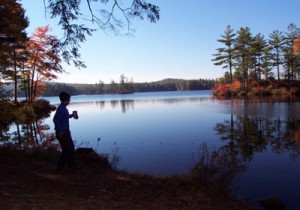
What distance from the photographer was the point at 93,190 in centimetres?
596

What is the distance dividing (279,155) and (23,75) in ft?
104

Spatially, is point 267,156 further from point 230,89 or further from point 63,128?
point 230,89

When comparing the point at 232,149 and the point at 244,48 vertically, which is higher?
the point at 244,48

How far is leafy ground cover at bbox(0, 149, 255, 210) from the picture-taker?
5184 mm

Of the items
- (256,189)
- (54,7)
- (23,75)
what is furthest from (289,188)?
(23,75)

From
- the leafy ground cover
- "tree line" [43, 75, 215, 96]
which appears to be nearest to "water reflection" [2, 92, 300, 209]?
the leafy ground cover

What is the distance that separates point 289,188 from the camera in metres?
7.57

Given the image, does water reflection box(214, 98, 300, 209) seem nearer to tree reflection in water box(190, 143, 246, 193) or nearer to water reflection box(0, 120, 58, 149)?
tree reflection in water box(190, 143, 246, 193)

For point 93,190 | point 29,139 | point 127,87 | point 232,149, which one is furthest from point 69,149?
point 127,87

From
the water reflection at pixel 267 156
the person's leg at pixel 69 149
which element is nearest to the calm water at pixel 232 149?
the water reflection at pixel 267 156

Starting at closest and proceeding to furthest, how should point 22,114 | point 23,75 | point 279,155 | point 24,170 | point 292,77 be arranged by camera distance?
1. point 24,170
2. point 279,155
3. point 22,114
4. point 23,75
5. point 292,77

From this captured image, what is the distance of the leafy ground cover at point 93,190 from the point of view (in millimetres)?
5184

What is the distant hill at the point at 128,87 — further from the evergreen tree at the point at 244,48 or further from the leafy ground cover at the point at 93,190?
the leafy ground cover at the point at 93,190

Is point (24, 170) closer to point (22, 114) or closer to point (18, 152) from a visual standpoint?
point (18, 152)
